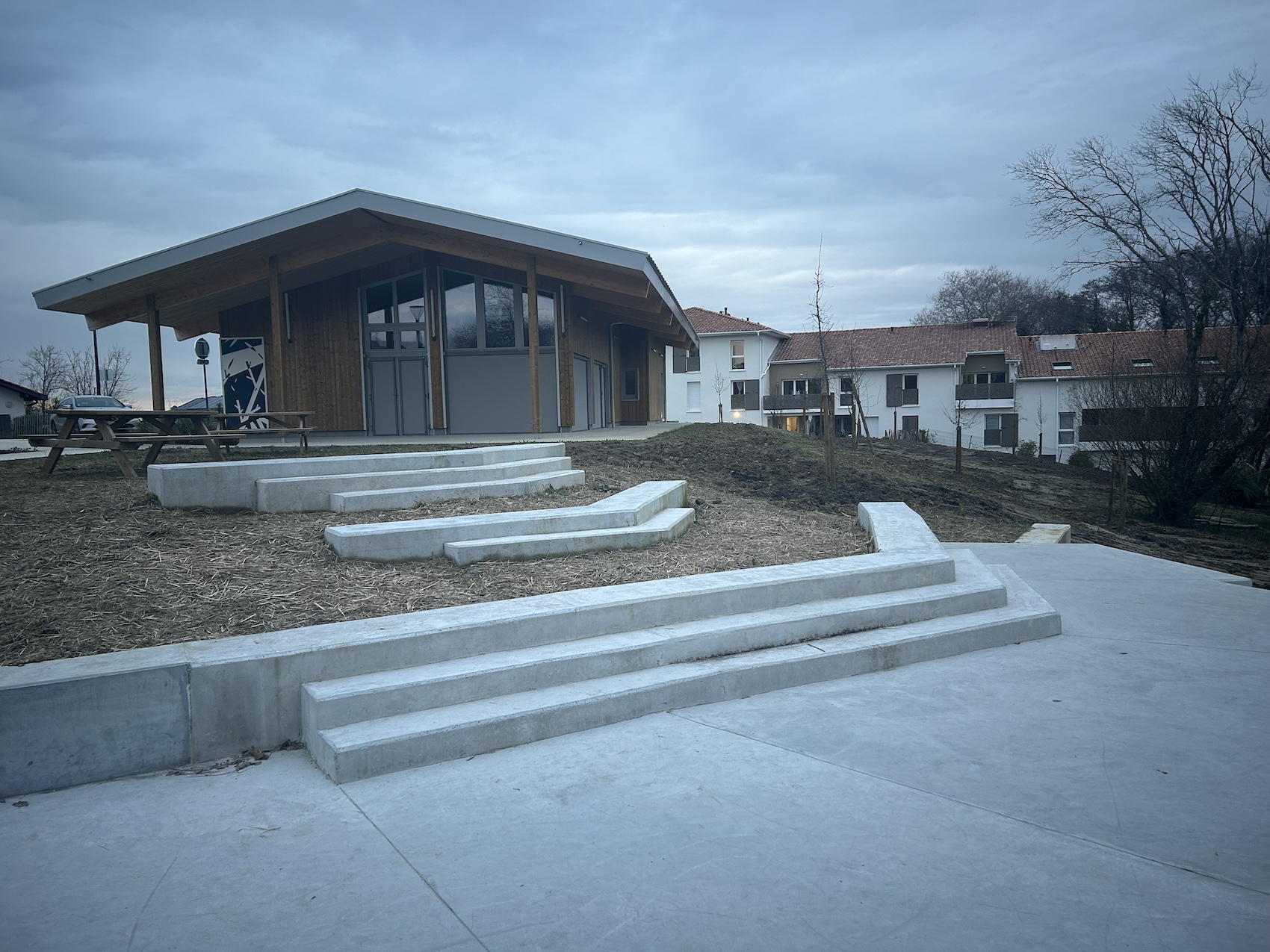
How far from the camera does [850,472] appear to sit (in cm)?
1387

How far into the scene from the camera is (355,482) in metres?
7.23

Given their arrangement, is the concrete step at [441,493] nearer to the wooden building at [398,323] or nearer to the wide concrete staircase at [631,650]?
the wide concrete staircase at [631,650]

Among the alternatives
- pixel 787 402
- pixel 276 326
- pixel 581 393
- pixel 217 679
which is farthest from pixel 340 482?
pixel 787 402

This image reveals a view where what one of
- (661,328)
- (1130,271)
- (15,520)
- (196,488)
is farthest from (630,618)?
(1130,271)

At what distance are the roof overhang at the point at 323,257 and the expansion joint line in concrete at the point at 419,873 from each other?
1164 centimetres

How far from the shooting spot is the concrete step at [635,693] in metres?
3.47

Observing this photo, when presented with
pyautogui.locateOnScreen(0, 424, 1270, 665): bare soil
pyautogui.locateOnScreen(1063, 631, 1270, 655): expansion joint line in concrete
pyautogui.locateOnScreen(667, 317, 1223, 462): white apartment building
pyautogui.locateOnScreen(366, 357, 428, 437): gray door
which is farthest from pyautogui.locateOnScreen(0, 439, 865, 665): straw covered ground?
pyautogui.locateOnScreen(667, 317, 1223, 462): white apartment building

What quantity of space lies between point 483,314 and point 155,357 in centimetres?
625

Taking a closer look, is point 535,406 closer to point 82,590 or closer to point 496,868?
point 82,590

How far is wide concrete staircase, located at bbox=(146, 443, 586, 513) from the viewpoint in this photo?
21.7 ft

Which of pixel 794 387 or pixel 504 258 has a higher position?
pixel 504 258

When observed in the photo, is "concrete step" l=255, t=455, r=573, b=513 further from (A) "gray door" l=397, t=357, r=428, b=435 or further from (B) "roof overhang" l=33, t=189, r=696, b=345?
(A) "gray door" l=397, t=357, r=428, b=435

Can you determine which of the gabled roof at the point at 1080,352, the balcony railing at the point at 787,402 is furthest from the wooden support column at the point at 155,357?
the balcony railing at the point at 787,402

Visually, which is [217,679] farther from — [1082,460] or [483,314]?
[1082,460]
